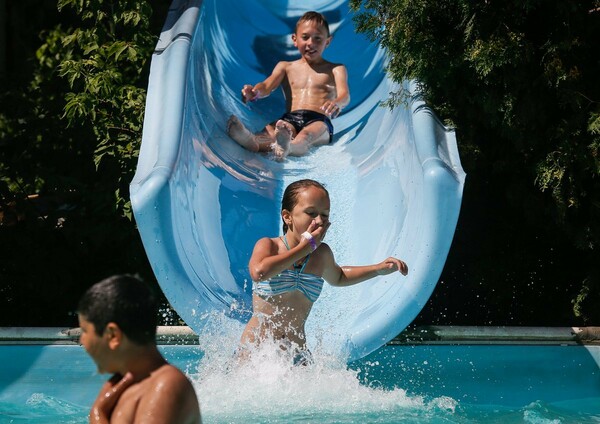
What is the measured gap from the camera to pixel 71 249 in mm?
5852

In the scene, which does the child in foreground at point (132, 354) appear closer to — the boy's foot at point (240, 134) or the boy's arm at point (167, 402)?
the boy's arm at point (167, 402)

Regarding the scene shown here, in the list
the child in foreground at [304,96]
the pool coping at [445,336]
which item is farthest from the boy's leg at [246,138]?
the pool coping at [445,336]

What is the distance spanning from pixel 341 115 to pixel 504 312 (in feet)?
5.23

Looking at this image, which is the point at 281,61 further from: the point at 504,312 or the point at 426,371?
the point at 426,371

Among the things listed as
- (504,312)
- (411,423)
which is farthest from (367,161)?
(411,423)

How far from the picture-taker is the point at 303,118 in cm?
612

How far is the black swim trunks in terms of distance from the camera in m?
6.05

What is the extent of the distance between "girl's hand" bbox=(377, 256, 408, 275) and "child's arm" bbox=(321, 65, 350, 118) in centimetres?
252

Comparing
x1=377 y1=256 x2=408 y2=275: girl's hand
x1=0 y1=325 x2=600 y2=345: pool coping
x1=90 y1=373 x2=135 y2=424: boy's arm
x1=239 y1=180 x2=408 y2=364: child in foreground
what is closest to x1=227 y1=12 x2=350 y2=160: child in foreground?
x1=0 y1=325 x2=600 y2=345: pool coping

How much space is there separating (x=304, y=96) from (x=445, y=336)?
7.06 feet

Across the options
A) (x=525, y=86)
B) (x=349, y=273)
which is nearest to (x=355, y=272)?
(x=349, y=273)

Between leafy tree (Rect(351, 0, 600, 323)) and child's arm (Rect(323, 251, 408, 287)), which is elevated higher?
leafy tree (Rect(351, 0, 600, 323))

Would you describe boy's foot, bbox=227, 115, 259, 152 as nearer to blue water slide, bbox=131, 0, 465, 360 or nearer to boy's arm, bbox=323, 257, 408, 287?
blue water slide, bbox=131, 0, 465, 360

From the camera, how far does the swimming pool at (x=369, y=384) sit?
12.4 feet
